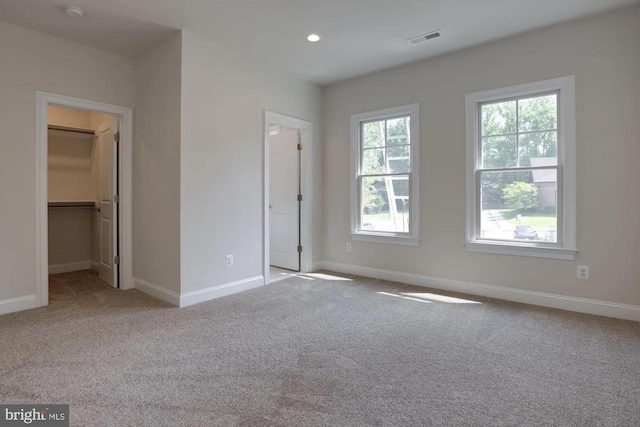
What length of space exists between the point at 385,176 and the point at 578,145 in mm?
2075

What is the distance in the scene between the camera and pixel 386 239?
4.60 m

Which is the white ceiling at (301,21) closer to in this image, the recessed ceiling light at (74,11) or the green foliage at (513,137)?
the recessed ceiling light at (74,11)

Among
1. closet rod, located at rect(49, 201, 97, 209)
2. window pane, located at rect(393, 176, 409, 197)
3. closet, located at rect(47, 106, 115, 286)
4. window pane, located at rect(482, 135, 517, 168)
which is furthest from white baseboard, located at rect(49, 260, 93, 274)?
window pane, located at rect(482, 135, 517, 168)

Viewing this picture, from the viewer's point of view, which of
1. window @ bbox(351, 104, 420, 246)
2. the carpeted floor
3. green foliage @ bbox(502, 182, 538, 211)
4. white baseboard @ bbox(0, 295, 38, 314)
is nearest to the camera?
the carpeted floor

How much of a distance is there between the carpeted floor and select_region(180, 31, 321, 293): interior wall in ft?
2.05

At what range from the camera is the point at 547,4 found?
300 centimetres

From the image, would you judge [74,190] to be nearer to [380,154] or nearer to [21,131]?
[21,131]

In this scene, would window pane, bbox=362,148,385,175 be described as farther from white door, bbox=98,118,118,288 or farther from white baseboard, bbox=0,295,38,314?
white baseboard, bbox=0,295,38,314

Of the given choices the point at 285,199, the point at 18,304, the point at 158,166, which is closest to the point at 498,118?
the point at 285,199

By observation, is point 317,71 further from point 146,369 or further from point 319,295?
point 146,369

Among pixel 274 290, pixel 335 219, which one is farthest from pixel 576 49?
pixel 274 290

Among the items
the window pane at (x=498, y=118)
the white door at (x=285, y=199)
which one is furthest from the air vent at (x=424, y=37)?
the white door at (x=285, y=199)

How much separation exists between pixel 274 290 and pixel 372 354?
1896 millimetres

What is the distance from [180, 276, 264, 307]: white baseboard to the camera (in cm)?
353
